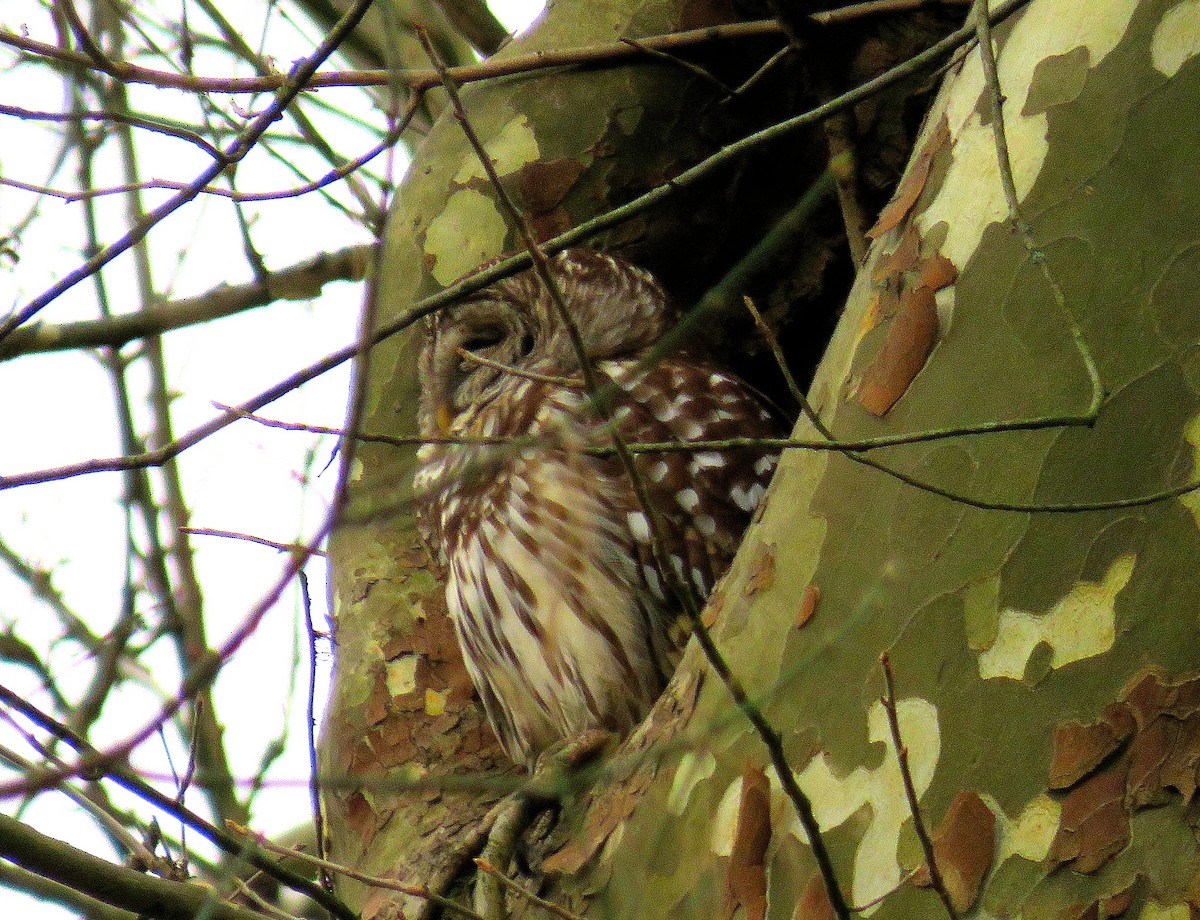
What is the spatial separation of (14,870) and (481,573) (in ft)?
4.59

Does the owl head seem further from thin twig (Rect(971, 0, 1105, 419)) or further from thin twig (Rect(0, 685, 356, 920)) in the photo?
thin twig (Rect(0, 685, 356, 920))

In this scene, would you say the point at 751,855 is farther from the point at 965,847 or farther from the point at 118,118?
the point at 118,118

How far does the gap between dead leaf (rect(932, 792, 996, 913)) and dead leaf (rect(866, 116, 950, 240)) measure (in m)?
0.82

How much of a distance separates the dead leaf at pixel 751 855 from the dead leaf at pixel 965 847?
221mm

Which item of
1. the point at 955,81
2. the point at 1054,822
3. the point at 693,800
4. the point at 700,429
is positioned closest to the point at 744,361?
the point at 700,429

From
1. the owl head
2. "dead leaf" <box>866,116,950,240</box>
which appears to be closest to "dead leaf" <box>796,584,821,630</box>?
"dead leaf" <box>866,116,950,240</box>

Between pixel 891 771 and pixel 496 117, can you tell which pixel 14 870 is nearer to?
pixel 891 771

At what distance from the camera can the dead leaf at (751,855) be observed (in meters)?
1.72

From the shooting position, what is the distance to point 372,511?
1.38m

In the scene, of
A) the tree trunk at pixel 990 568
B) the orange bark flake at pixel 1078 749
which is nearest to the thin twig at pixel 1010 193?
the tree trunk at pixel 990 568

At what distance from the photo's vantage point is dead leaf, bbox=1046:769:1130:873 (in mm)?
1491

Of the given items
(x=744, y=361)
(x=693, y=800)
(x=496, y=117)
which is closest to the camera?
(x=693, y=800)

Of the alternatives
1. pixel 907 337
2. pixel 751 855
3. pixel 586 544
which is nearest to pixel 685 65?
pixel 586 544

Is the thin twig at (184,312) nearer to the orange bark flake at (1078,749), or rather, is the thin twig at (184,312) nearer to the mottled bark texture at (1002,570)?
the mottled bark texture at (1002,570)
